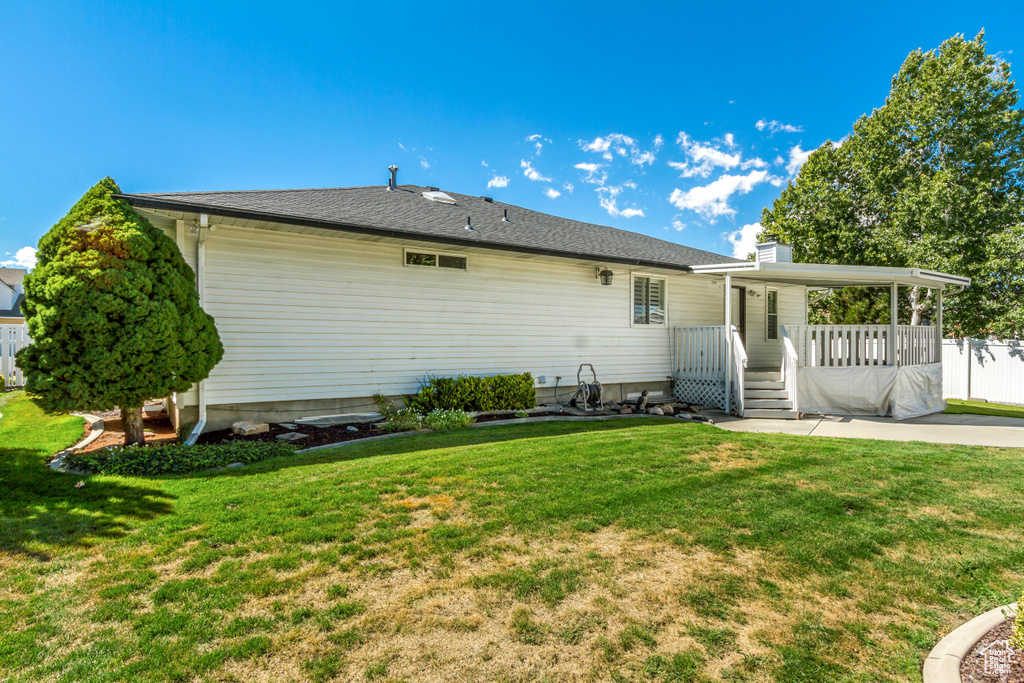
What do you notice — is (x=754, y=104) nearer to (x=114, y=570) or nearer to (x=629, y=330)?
(x=629, y=330)

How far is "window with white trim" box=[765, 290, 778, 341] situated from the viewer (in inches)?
531

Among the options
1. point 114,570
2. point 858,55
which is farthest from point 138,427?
point 858,55

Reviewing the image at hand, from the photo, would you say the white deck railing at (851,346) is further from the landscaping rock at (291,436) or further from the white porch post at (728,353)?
the landscaping rock at (291,436)

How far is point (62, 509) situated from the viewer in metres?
3.86

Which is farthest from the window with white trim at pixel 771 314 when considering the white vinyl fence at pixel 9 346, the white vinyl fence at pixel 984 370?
the white vinyl fence at pixel 9 346

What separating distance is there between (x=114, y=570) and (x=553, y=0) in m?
13.8

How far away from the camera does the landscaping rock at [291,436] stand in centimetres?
661

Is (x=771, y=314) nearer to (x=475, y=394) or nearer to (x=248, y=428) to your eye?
(x=475, y=394)

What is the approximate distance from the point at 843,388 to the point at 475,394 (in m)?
7.37

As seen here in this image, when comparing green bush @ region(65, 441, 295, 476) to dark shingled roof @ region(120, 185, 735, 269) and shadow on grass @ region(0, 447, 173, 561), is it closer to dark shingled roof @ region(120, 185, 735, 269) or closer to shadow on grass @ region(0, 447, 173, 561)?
shadow on grass @ region(0, 447, 173, 561)

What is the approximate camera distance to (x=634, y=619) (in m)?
2.46

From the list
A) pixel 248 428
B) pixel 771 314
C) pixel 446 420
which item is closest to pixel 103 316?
pixel 248 428

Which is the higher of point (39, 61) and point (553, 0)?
point (553, 0)

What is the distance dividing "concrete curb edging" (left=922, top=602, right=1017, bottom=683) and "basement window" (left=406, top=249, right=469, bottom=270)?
789cm
